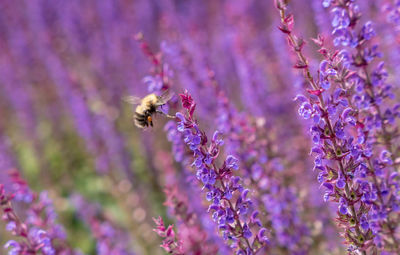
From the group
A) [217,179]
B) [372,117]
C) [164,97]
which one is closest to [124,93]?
[164,97]

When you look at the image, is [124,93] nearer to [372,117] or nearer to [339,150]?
[372,117]

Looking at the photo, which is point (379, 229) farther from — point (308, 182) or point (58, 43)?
point (58, 43)

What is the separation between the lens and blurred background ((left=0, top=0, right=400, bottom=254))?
557cm

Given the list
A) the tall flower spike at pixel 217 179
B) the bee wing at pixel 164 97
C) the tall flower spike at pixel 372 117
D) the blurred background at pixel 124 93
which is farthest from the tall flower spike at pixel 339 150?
the blurred background at pixel 124 93

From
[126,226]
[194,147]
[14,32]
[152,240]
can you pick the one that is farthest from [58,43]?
[194,147]

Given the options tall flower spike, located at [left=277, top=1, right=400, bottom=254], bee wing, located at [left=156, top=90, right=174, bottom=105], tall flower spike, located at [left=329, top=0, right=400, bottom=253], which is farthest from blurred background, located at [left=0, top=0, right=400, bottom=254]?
tall flower spike, located at [left=277, top=1, right=400, bottom=254]

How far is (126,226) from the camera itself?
6840mm

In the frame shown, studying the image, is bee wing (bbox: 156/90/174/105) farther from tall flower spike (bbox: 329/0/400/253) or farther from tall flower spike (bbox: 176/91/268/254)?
tall flower spike (bbox: 329/0/400/253)

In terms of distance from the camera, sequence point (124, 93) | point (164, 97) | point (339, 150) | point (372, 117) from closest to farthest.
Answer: point (339, 150) < point (372, 117) < point (164, 97) < point (124, 93)

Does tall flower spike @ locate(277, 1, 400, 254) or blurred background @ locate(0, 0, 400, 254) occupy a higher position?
blurred background @ locate(0, 0, 400, 254)

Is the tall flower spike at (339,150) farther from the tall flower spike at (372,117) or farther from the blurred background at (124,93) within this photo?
the blurred background at (124,93)

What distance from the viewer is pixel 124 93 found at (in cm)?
910

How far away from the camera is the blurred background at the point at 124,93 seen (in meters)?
5.57

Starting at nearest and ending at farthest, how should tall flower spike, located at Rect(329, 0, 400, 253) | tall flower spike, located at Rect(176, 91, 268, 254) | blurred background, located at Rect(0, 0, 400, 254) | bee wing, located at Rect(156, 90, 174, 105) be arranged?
tall flower spike, located at Rect(176, 91, 268, 254) < tall flower spike, located at Rect(329, 0, 400, 253) < bee wing, located at Rect(156, 90, 174, 105) < blurred background, located at Rect(0, 0, 400, 254)
